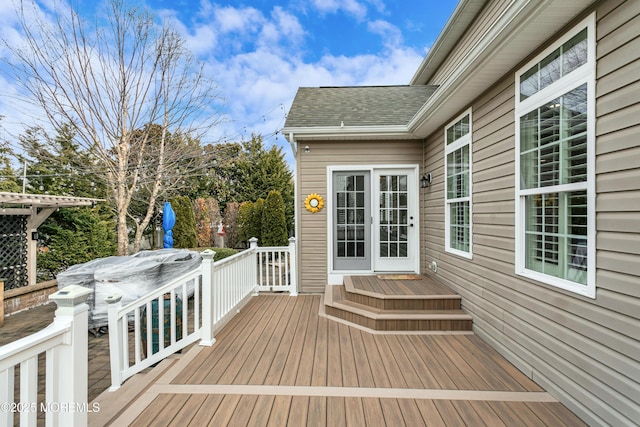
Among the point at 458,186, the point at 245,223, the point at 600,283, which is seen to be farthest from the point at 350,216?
the point at 245,223

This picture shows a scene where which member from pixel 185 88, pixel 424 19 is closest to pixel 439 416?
pixel 185 88

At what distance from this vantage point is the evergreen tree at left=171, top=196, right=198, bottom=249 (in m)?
9.94

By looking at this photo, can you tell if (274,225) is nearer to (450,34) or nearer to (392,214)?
(392,214)

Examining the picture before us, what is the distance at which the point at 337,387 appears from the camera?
224 cm

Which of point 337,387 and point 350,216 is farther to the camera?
point 350,216

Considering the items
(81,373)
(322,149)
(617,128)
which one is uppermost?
(322,149)

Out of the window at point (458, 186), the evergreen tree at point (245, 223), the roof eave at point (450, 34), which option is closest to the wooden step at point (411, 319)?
the window at point (458, 186)

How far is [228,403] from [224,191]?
48.7 feet

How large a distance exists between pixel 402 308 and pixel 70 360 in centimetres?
310

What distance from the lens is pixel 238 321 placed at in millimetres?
3732

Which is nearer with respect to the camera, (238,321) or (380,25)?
(238,321)

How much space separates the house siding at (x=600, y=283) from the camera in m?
1.58

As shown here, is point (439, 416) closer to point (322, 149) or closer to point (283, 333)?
point (283, 333)

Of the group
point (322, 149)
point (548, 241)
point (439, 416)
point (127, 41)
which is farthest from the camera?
point (127, 41)
